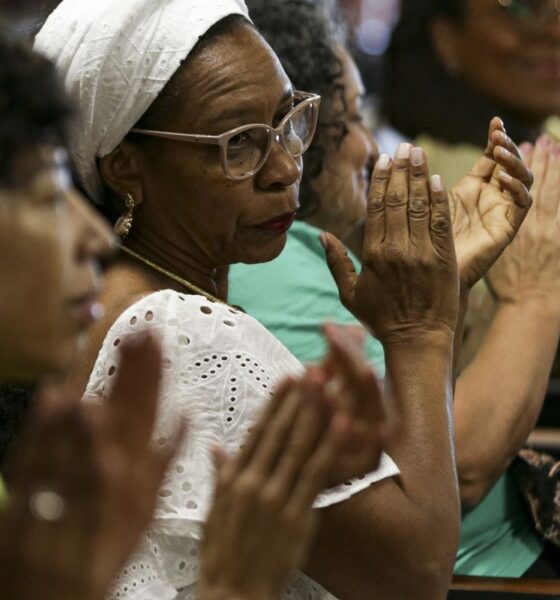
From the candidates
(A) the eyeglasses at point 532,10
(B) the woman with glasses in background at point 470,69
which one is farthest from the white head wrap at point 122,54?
(A) the eyeglasses at point 532,10

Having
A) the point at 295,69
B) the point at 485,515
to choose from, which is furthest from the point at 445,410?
the point at 295,69

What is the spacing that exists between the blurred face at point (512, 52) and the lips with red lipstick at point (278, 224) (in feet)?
9.76

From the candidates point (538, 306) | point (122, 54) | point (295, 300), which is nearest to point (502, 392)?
point (538, 306)

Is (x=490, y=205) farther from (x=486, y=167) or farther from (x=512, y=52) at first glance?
(x=512, y=52)

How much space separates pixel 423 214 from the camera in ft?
6.21

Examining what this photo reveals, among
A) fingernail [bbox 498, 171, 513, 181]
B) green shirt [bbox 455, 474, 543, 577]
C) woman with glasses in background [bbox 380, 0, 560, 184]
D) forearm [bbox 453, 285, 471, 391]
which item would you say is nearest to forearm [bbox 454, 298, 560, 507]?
green shirt [bbox 455, 474, 543, 577]

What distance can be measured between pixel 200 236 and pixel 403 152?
1.07ft

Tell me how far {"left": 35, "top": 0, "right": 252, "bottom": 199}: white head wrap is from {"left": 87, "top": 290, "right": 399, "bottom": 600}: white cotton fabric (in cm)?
29

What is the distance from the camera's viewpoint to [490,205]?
7.16 feet

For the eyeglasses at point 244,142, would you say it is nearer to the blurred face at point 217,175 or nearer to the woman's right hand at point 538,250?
the blurred face at point 217,175

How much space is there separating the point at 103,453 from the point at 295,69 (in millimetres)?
1794

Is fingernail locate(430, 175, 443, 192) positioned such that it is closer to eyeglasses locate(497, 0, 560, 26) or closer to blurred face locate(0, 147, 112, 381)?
blurred face locate(0, 147, 112, 381)

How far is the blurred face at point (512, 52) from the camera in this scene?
485 cm

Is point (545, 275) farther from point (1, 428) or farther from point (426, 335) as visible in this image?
point (1, 428)
